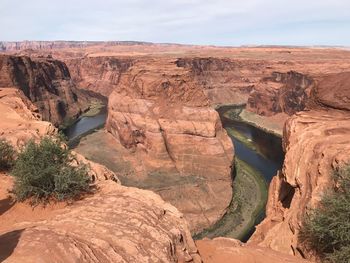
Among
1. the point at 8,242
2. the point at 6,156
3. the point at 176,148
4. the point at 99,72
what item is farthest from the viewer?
the point at 99,72

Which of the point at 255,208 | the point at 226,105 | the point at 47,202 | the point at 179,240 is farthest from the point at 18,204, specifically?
the point at 226,105

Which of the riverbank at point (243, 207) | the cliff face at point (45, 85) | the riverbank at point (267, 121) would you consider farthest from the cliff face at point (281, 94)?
the cliff face at point (45, 85)

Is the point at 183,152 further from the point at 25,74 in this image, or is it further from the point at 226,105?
the point at 226,105

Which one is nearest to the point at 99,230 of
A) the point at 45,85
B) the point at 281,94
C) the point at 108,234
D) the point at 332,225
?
the point at 108,234

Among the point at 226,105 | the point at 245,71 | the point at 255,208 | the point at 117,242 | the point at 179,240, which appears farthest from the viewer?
the point at 245,71

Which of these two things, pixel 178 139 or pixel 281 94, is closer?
pixel 178 139

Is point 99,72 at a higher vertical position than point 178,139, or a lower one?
higher

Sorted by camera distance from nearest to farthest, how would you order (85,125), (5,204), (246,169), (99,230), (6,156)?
(99,230) < (5,204) < (6,156) < (246,169) < (85,125)

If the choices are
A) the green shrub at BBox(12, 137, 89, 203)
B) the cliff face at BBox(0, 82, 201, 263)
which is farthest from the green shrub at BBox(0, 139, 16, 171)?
the green shrub at BBox(12, 137, 89, 203)

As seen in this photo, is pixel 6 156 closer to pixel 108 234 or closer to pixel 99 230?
pixel 99 230
